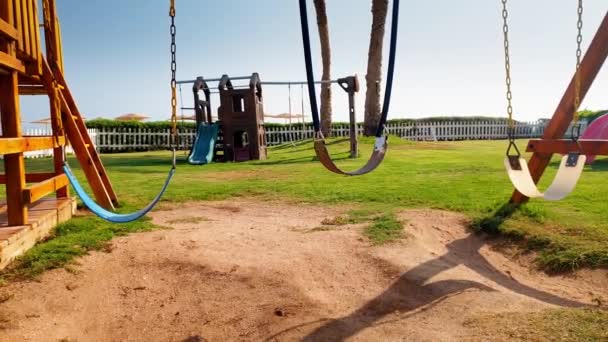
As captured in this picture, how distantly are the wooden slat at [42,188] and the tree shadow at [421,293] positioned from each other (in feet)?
11.6

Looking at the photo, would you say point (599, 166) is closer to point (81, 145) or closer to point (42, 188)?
point (81, 145)

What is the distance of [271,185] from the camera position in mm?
9500

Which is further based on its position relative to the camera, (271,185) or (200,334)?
(271,185)

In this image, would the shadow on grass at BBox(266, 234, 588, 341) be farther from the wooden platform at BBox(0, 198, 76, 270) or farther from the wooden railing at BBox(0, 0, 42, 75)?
the wooden railing at BBox(0, 0, 42, 75)

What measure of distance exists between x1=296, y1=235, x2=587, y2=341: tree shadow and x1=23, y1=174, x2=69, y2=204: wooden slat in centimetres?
354

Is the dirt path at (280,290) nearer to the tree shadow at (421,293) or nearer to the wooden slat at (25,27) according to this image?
the tree shadow at (421,293)

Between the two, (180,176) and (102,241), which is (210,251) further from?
(180,176)

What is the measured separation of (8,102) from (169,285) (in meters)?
2.62

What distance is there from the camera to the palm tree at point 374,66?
68.3 ft

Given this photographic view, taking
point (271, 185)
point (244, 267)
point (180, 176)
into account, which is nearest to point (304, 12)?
point (244, 267)

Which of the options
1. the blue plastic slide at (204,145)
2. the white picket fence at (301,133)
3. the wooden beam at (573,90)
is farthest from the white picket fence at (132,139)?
the wooden beam at (573,90)

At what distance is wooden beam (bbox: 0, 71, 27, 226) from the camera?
489 cm

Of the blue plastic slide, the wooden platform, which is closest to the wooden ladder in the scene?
the wooden platform

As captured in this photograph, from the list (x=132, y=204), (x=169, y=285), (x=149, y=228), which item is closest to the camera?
(x=169, y=285)
